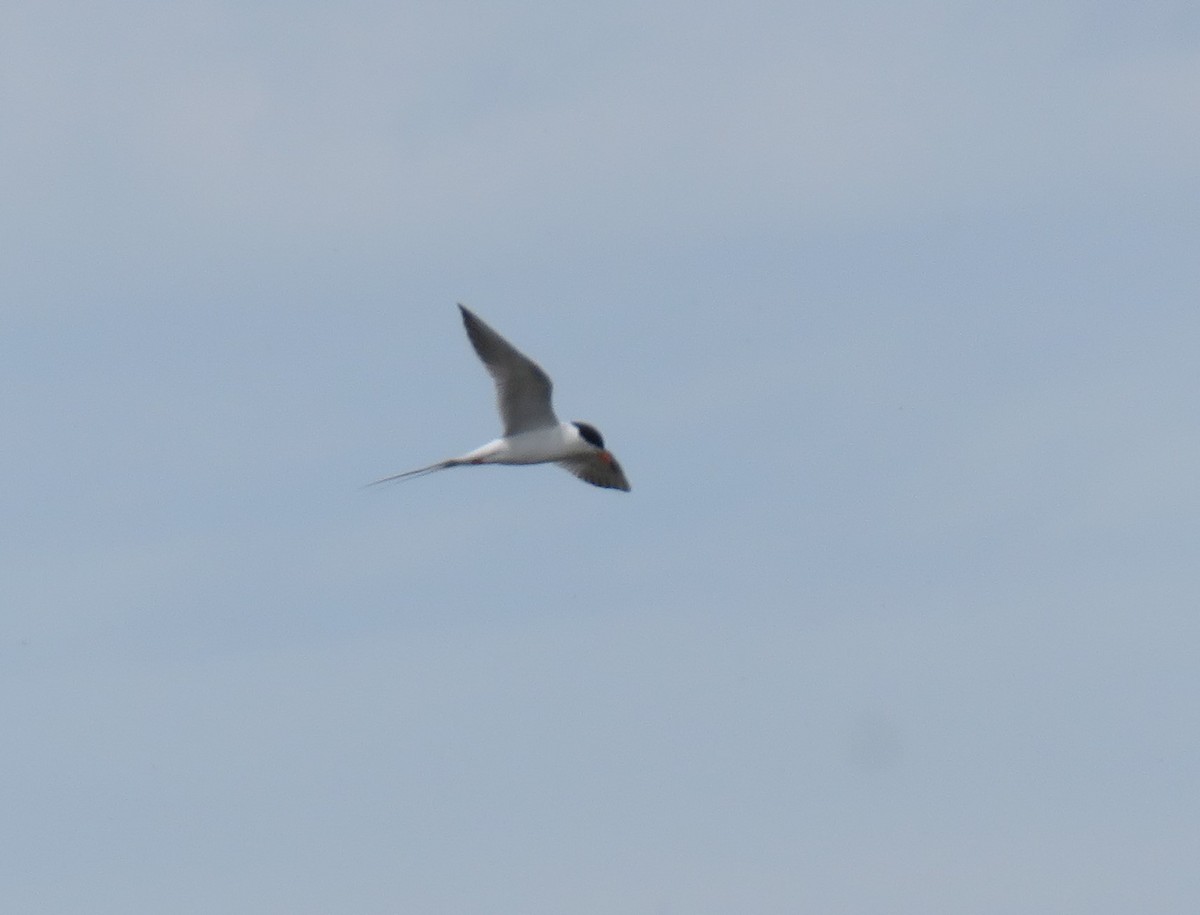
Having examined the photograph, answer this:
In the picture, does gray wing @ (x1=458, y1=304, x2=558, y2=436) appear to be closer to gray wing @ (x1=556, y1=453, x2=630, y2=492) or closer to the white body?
the white body

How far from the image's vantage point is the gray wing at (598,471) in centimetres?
4584

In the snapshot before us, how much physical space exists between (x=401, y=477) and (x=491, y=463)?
5.82ft

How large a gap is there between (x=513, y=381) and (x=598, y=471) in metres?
3.38

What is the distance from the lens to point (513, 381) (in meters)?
43.1

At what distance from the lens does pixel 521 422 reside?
144 feet

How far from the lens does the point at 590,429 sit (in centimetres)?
4481

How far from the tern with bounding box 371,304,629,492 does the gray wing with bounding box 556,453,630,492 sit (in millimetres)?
166

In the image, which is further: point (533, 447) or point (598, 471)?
point (598, 471)

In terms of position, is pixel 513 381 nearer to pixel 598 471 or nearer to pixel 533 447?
pixel 533 447

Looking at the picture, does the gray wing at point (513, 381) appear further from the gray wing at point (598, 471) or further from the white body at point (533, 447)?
the gray wing at point (598, 471)

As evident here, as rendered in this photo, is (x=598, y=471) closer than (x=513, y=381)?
No

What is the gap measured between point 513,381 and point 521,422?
3.08 ft

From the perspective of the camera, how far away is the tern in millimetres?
42531

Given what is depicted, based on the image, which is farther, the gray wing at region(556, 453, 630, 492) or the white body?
the gray wing at region(556, 453, 630, 492)
